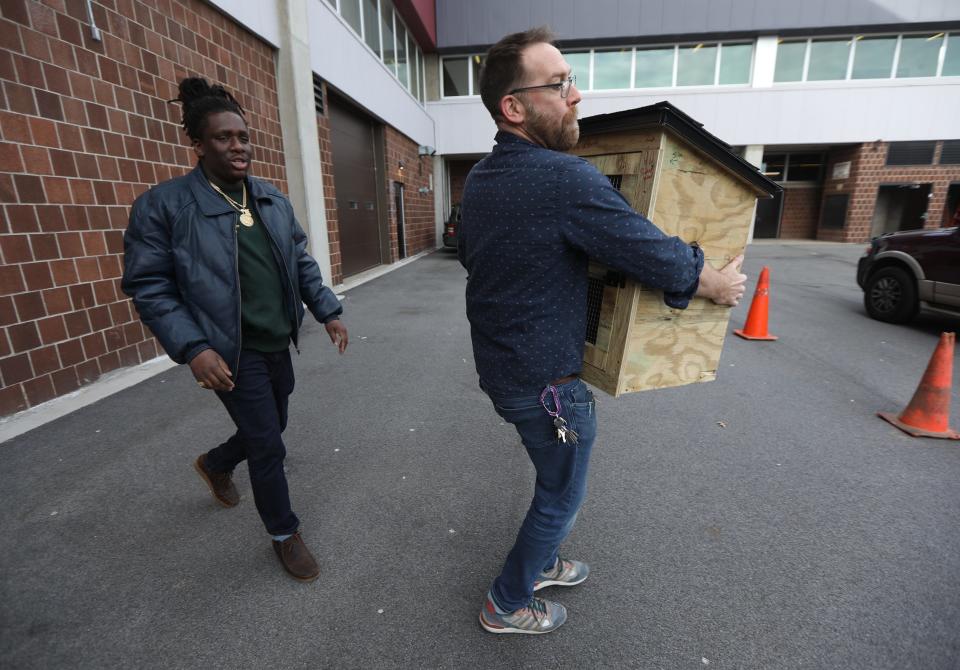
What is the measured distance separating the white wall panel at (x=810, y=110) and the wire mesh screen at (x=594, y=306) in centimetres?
1869

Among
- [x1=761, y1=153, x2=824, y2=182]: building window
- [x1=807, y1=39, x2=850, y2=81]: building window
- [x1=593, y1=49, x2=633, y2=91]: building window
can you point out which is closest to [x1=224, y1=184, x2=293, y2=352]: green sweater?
[x1=593, y1=49, x2=633, y2=91]: building window

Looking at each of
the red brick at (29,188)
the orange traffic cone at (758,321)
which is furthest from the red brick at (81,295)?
the orange traffic cone at (758,321)

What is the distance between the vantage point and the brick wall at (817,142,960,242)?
1894 cm

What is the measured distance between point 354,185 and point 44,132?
25.2 feet

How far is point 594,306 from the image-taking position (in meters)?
1.88

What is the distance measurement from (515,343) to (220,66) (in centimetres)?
671

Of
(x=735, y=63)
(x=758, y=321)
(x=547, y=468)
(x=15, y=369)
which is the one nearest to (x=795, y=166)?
(x=735, y=63)

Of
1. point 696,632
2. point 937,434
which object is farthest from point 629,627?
point 937,434

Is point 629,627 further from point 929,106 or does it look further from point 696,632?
point 929,106

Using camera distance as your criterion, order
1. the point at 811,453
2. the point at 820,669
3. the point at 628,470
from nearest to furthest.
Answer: the point at 820,669
the point at 628,470
the point at 811,453

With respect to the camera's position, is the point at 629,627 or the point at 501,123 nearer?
the point at 501,123

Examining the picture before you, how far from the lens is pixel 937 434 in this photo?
3.47 m

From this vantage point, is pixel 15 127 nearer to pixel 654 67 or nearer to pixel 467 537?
pixel 467 537

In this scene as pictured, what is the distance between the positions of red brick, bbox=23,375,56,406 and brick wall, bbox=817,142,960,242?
2515 centimetres
